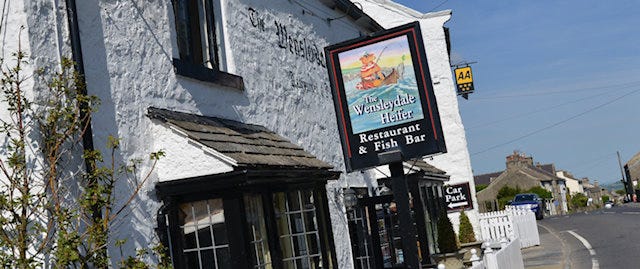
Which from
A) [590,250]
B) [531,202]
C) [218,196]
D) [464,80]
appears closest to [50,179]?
[218,196]

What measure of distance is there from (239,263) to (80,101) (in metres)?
2.38

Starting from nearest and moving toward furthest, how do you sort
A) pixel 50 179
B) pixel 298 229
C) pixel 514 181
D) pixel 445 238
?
pixel 50 179
pixel 298 229
pixel 445 238
pixel 514 181

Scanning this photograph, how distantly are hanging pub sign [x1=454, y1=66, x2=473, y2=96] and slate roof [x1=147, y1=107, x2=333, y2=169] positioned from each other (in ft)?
58.2

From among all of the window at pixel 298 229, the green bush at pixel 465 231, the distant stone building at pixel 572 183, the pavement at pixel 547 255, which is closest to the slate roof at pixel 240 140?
the window at pixel 298 229

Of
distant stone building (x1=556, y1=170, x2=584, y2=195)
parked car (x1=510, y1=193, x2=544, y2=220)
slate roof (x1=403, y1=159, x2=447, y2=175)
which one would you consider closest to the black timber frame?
slate roof (x1=403, y1=159, x2=447, y2=175)

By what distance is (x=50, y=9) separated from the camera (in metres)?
6.84

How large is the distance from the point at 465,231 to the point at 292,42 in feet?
35.4

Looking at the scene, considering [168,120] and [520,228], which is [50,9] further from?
[520,228]

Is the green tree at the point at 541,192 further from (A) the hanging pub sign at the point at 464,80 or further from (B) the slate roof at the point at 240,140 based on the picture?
(B) the slate roof at the point at 240,140

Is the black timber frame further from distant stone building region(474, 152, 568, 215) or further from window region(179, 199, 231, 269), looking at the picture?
distant stone building region(474, 152, 568, 215)

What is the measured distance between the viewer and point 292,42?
12461 mm

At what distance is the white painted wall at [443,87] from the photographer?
931 inches

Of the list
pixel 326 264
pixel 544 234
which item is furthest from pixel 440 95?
pixel 326 264

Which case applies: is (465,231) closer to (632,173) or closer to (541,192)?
(541,192)
